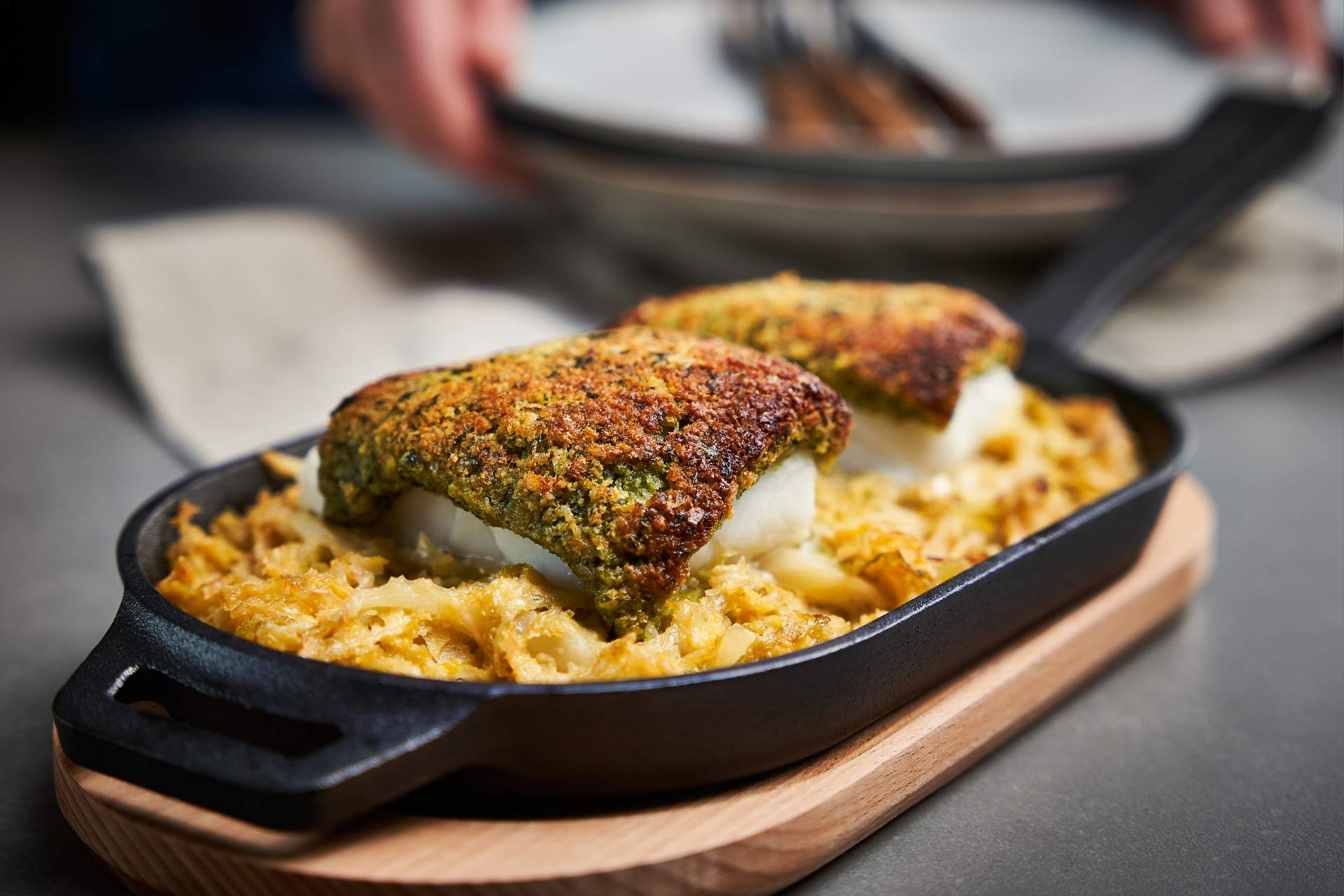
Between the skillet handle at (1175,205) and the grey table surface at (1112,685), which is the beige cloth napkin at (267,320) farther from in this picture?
the skillet handle at (1175,205)

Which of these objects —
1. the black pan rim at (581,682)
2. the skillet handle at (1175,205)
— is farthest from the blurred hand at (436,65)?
the black pan rim at (581,682)

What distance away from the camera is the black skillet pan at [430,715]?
38.1 inches

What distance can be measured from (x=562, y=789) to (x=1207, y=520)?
1146 mm

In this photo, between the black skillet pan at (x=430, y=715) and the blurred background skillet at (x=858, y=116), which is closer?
the black skillet pan at (x=430, y=715)

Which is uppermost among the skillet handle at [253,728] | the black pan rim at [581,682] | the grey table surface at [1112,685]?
the black pan rim at [581,682]

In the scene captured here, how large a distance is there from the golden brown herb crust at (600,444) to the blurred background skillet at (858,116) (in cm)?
134

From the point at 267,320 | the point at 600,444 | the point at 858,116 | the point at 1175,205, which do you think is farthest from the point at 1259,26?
the point at 600,444

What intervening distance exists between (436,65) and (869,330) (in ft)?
6.28

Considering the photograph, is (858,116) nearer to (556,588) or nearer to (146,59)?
(556,588)

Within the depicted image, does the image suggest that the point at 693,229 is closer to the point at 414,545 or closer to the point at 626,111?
the point at 626,111

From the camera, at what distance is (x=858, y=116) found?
305 cm

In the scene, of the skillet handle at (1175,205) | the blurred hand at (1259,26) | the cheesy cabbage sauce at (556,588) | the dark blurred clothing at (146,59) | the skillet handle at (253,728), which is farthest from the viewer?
the dark blurred clothing at (146,59)

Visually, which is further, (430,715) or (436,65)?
(436,65)

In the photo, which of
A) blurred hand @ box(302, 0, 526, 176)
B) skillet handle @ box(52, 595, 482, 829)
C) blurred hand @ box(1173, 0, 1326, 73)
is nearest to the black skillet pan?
skillet handle @ box(52, 595, 482, 829)
